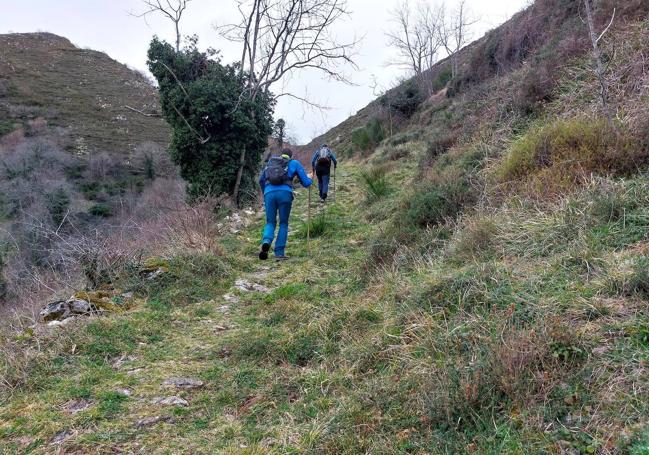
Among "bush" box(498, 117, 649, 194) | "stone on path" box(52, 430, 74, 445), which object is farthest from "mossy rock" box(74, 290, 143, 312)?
"bush" box(498, 117, 649, 194)

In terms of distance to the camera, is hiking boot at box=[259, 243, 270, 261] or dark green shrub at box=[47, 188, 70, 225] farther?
dark green shrub at box=[47, 188, 70, 225]

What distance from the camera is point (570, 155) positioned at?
5508 millimetres

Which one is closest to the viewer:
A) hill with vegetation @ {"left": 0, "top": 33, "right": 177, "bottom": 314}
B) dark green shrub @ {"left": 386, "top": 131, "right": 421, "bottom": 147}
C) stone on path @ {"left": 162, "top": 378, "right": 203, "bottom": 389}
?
stone on path @ {"left": 162, "top": 378, "right": 203, "bottom": 389}

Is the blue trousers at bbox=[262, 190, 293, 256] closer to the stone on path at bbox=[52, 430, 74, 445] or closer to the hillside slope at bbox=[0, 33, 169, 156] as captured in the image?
the stone on path at bbox=[52, 430, 74, 445]

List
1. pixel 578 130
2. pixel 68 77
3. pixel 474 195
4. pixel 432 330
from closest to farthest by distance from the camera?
1. pixel 432 330
2. pixel 578 130
3. pixel 474 195
4. pixel 68 77

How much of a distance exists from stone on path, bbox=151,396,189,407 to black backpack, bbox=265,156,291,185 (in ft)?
14.8

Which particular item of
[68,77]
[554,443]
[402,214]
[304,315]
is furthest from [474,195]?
[68,77]

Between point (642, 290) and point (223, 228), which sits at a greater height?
point (223, 228)

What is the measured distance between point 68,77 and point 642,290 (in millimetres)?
71550

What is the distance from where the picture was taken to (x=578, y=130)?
5.78 meters

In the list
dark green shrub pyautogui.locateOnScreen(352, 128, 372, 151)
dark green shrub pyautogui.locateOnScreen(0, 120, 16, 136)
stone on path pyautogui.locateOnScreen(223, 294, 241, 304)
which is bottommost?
stone on path pyautogui.locateOnScreen(223, 294, 241, 304)

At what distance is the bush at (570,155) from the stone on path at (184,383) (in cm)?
436

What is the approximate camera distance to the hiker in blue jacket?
7.48 meters

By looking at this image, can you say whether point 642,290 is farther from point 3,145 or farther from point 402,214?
point 3,145
